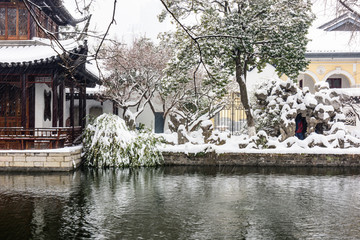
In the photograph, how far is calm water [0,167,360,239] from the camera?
6320 mm

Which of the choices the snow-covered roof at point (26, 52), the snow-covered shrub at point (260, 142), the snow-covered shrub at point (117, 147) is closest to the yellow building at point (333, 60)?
the snow-covered shrub at point (260, 142)

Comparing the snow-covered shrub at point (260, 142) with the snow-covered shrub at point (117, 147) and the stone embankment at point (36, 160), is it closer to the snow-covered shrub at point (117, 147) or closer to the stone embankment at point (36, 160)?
the snow-covered shrub at point (117, 147)

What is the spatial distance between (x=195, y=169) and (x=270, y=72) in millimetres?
16774

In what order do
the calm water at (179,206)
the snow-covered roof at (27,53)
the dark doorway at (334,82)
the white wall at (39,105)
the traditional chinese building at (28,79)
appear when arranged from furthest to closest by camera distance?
1. the dark doorway at (334,82)
2. the white wall at (39,105)
3. the traditional chinese building at (28,79)
4. the snow-covered roof at (27,53)
5. the calm water at (179,206)

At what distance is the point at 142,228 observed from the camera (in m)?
6.50

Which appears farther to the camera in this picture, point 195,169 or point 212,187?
point 195,169

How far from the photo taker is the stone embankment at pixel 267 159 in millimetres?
14883

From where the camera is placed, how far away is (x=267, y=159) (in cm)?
1496

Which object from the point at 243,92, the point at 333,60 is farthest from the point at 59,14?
the point at 333,60

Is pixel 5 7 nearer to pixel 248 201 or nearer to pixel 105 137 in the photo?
pixel 105 137

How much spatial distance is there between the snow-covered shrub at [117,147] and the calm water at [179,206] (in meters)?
1.29

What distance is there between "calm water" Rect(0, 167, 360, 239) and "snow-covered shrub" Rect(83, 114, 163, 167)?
1286 mm

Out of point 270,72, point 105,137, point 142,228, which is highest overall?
point 270,72

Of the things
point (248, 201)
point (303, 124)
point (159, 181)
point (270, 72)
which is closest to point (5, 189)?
point (159, 181)
